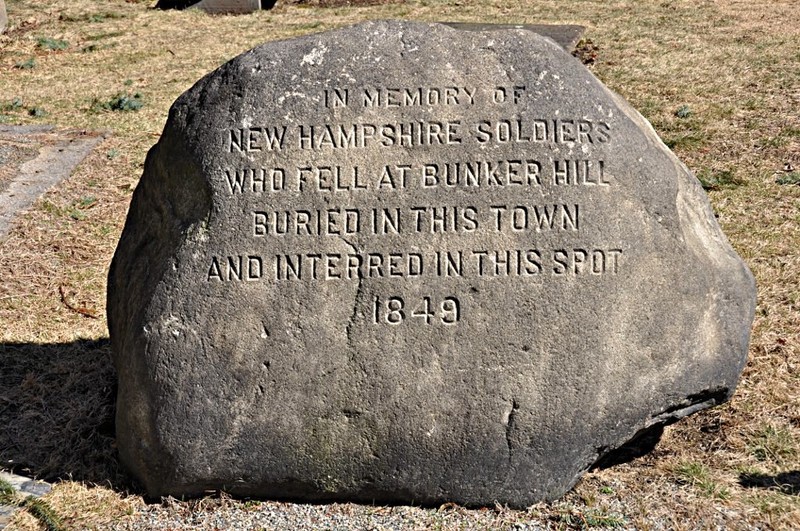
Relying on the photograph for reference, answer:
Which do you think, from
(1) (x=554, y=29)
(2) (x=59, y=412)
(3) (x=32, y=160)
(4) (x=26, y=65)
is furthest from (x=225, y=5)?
(2) (x=59, y=412)

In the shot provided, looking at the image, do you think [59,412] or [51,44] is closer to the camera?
[59,412]

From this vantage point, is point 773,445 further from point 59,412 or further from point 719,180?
point 719,180

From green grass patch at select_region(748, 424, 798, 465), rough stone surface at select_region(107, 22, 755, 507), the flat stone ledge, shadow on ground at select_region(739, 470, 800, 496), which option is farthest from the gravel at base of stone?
green grass patch at select_region(748, 424, 798, 465)

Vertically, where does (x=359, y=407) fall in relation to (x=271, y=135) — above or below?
below

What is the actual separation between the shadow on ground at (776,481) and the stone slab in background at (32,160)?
5.06 meters

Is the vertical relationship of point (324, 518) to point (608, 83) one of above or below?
below

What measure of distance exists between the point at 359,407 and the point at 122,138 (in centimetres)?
581

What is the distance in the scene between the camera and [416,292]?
3.70 m

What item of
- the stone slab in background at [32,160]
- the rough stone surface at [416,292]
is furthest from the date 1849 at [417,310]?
the stone slab in background at [32,160]

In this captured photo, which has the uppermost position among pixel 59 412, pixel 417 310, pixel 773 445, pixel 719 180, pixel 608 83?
pixel 417 310

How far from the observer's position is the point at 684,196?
3.95 metres

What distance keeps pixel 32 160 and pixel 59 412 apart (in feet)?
13.7

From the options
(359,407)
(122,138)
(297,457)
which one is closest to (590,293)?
(359,407)

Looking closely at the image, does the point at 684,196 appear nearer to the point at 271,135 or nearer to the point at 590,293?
the point at 590,293
